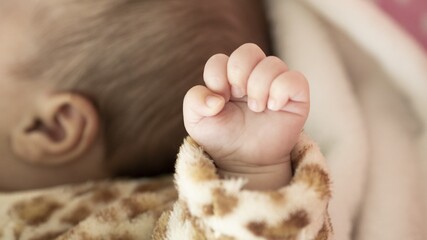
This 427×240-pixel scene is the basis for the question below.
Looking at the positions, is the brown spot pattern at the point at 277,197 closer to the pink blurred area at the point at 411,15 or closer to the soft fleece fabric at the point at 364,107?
the soft fleece fabric at the point at 364,107

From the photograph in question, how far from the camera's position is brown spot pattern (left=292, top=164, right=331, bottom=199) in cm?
64

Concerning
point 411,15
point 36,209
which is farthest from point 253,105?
point 411,15

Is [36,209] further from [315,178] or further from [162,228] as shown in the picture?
[315,178]

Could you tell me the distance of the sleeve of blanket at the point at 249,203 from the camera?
2.01 feet

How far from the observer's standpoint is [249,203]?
2.01 feet

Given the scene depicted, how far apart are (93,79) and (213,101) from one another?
31 cm

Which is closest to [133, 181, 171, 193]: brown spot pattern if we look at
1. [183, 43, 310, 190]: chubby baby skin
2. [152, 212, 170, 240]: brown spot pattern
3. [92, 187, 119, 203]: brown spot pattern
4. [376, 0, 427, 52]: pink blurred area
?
[92, 187, 119, 203]: brown spot pattern

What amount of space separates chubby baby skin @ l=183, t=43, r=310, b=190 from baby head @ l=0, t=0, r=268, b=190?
0.26 meters

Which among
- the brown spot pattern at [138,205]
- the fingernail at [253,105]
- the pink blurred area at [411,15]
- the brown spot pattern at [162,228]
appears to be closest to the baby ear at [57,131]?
the brown spot pattern at [138,205]

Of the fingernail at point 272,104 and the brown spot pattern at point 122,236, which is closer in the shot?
the fingernail at point 272,104

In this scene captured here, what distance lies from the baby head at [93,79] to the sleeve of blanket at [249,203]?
268 millimetres

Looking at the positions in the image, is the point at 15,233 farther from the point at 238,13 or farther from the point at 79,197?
the point at 238,13

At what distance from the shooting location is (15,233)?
889mm

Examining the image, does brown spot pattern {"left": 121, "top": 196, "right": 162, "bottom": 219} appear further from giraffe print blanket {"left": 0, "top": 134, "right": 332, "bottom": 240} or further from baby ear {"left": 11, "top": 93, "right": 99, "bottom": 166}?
baby ear {"left": 11, "top": 93, "right": 99, "bottom": 166}
